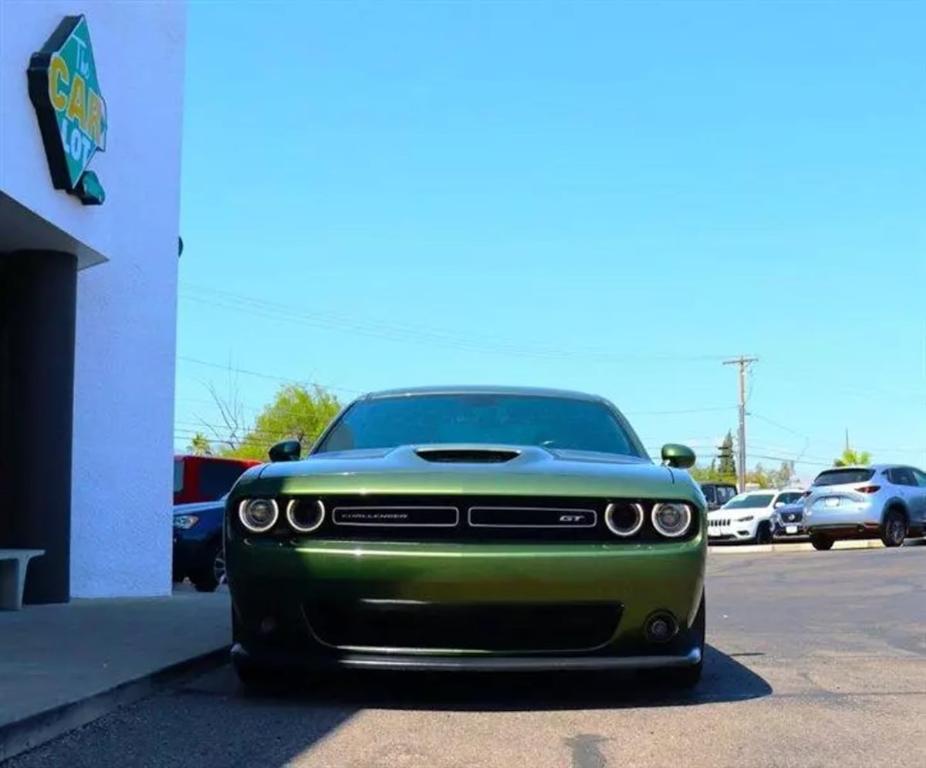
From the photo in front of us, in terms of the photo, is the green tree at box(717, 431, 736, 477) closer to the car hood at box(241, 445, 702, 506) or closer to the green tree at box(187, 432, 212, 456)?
the green tree at box(187, 432, 212, 456)

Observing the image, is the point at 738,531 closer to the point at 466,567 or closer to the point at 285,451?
the point at 285,451

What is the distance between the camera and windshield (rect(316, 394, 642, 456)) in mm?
6199

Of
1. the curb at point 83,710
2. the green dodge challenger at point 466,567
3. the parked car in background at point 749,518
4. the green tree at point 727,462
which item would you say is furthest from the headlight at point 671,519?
the green tree at point 727,462

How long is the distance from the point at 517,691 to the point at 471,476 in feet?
4.03

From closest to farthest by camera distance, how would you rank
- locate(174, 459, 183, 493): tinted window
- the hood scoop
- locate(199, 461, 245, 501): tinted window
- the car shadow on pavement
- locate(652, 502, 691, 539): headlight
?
locate(652, 502, 691, 539): headlight < the car shadow on pavement < the hood scoop < locate(174, 459, 183, 493): tinted window < locate(199, 461, 245, 501): tinted window

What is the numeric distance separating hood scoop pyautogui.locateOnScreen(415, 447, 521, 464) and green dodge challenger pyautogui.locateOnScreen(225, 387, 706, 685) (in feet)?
0.48

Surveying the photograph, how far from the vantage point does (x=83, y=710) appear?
4.79 meters

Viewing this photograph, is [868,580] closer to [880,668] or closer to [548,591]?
[880,668]

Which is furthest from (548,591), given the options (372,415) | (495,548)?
(372,415)

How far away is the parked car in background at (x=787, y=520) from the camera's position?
1162 inches

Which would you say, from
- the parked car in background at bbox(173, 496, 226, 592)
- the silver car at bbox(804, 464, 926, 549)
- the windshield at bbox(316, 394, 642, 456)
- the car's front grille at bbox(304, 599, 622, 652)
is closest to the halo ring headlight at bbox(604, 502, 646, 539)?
the car's front grille at bbox(304, 599, 622, 652)

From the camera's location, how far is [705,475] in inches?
4542

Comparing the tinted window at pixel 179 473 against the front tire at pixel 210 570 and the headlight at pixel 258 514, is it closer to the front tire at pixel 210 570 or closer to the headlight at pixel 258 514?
the front tire at pixel 210 570

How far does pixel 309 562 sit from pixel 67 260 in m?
5.68
